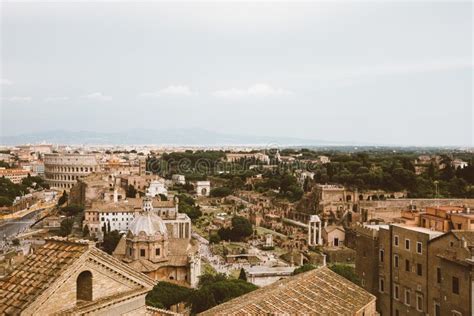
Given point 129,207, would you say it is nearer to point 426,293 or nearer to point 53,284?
point 426,293

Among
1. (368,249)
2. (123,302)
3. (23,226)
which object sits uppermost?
(123,302)

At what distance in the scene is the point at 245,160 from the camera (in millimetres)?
112500

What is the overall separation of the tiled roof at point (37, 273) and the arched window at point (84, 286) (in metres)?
0.30

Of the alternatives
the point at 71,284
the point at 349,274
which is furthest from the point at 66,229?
the point at 71,284

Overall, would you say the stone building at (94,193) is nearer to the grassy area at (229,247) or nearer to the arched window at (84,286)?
the grassy area at (229,247)

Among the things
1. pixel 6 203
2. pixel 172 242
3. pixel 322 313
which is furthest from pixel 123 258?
pixel 6 203

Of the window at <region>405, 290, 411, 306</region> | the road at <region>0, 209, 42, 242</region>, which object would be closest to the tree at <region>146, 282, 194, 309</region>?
the window at <region>405, 290, 411, 306</region>

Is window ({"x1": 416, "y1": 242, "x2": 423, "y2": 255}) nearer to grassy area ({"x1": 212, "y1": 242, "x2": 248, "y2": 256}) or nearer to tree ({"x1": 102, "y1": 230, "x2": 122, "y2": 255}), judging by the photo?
grassy area ({"x1": 212, "y1": 242, "x2": 248, "y2": 256})

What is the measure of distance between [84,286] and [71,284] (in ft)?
0.98

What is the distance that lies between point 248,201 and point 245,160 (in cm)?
5001

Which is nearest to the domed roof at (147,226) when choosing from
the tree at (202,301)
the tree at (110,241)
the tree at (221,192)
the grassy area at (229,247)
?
the tree at (110,241)

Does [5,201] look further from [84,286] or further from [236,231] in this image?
[84,286]

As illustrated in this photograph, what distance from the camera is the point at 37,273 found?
7.44 metres

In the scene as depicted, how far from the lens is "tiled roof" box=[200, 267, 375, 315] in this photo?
1129 centimetres
